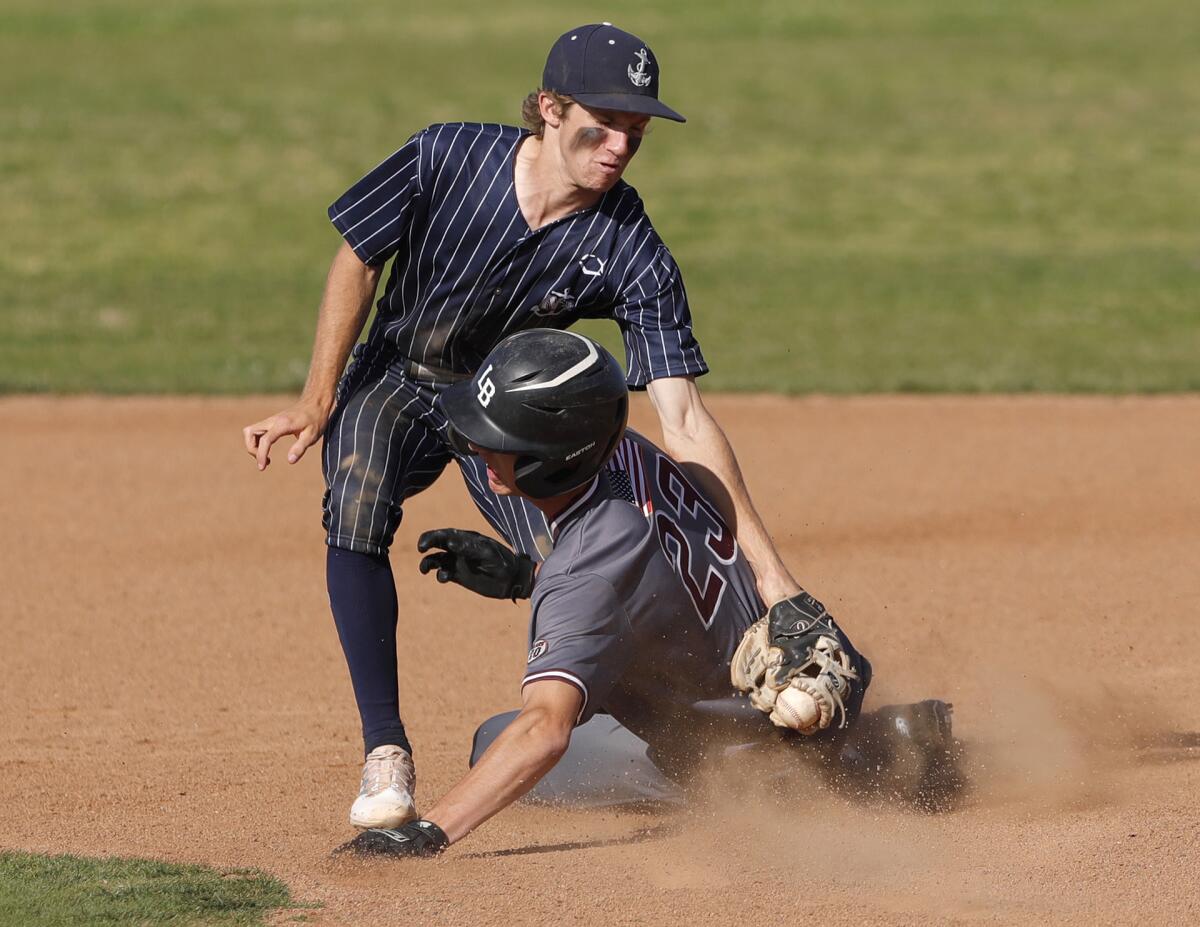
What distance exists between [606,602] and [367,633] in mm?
847

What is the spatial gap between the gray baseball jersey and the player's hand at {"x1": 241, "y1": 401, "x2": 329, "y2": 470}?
0.76 meters

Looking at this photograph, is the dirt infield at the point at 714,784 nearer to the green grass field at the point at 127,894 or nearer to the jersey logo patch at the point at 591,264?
the green grass field at the point at 127,894

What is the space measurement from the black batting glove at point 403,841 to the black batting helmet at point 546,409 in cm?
83

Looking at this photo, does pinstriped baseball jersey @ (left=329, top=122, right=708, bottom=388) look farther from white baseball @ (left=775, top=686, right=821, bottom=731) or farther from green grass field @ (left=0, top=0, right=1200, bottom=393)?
green grass field @ (left=0, top=0, right=1200, bottom=393)


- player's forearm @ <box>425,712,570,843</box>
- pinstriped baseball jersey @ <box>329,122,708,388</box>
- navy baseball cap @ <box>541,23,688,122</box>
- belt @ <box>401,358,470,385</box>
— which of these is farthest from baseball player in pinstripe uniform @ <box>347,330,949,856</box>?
navy baseball cap @ <box>541,23,688,122</box>

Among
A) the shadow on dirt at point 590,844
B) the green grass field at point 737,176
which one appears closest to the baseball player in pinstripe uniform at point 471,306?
the shadow on dirt at point 590,844

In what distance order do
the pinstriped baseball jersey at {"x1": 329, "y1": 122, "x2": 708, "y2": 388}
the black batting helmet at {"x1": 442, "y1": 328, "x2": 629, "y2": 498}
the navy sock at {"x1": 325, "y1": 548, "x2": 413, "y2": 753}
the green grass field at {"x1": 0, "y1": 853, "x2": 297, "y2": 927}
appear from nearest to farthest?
the green grass field at {"x1": 0, "y1": 853, "x2": 297, "y2": 927}, the black batting helmet at {"x1": 442, "y1": 328, "x2": 629, "y2": 498}, the navy sock at {"x1": 325, "y1": 548, "x2": 413, "y2": 753}, the pinstriped baseball jersey at {"x1": 329, "y1": 122, "x2": 708, "y2": 388}

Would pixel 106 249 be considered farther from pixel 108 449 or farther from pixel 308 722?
pixel 308 722

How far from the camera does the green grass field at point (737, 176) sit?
1229cm

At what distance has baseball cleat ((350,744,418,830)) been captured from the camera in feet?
14.8

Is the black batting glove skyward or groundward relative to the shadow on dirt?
skyward

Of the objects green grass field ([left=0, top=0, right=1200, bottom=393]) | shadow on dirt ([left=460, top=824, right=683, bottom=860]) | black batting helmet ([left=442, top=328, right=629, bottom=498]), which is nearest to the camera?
black batting helmet ([left=442, top=328, right=629, bottom=498])

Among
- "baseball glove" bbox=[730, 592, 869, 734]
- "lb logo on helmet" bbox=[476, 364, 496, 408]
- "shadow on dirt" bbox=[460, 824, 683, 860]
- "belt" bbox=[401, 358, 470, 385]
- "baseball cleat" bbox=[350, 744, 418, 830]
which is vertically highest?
"lb logo on helmet" bbox=[476, 364, 496, 408]

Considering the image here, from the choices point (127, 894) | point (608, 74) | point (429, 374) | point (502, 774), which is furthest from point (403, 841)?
point (608, 74)
